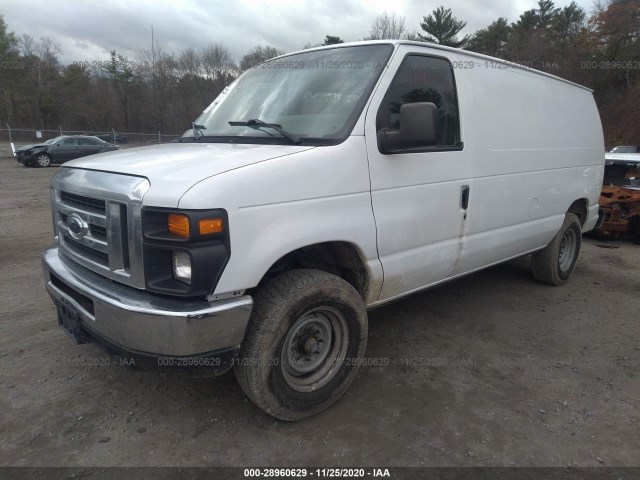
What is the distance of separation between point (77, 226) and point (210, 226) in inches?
39.6

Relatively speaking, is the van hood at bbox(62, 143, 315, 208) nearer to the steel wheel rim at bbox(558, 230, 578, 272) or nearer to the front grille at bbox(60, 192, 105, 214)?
the front grille at bbox(60, 192, 105, 214)

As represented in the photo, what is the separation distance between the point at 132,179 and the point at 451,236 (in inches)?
92.4

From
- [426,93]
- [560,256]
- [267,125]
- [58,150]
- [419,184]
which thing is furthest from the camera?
[58,150]

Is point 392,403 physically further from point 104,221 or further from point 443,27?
point 443,27

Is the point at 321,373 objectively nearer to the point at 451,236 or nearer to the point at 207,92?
the point at 451,236

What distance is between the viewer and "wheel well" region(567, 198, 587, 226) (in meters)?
5.37

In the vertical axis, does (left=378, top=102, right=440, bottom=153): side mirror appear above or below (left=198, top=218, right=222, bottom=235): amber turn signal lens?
above

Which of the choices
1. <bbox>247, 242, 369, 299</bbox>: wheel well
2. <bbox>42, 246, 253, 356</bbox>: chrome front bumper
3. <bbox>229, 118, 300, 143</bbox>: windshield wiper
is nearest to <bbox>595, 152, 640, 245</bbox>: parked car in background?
<bbox>247, 242, 369, 299</bbox>: wheel well

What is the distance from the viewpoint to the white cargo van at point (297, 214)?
7.27ft

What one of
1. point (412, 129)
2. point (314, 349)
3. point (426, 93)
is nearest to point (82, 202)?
point (314, 349)

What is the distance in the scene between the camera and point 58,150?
21016 millimetres

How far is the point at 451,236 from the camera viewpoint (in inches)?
138

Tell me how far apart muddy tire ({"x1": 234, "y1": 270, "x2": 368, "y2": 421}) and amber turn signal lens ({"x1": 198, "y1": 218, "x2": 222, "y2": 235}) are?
0.54 meters

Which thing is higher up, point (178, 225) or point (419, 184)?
point (419, 184)
